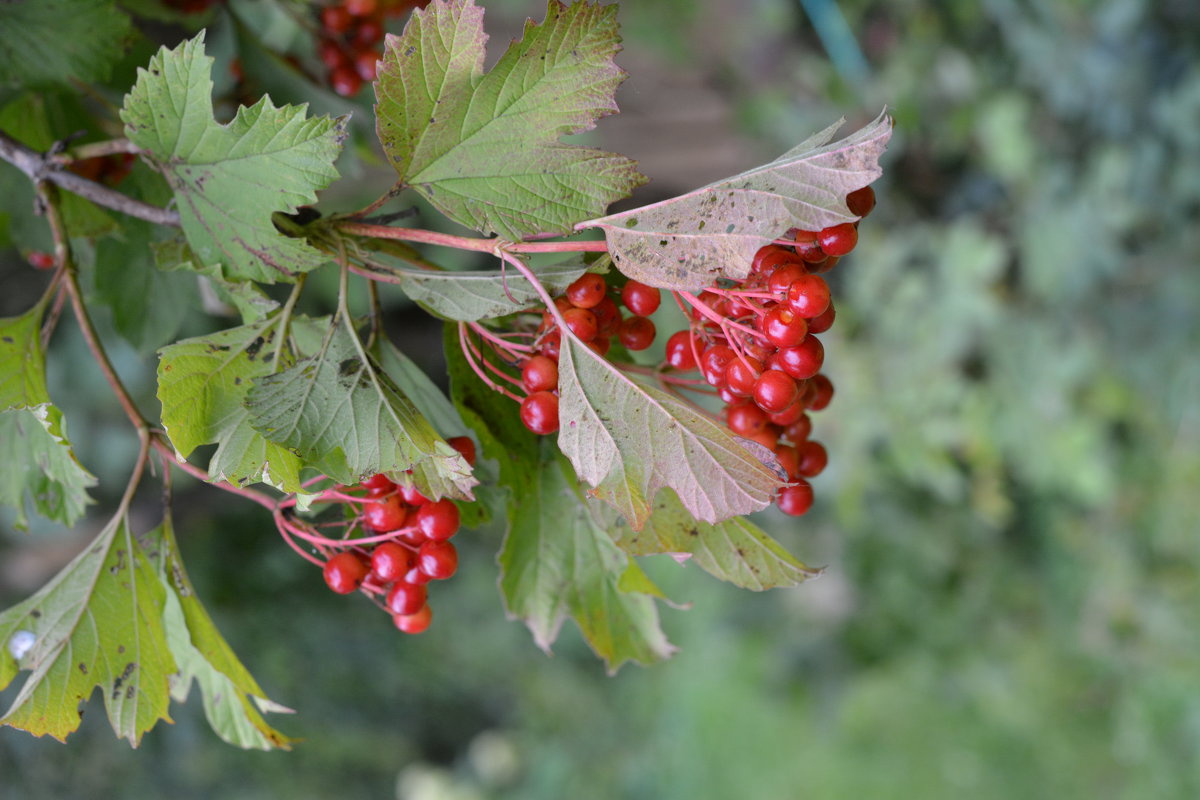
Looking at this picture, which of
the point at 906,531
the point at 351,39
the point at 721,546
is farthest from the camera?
the point at 906,531

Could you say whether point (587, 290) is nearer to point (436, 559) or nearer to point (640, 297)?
point (640, 297)

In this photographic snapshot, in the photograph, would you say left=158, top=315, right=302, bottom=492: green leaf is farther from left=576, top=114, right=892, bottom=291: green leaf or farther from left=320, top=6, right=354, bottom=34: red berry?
left=320, top=6, right=354, bottom=34: red berry

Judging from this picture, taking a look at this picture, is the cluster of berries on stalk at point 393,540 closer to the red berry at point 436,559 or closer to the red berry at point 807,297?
the red berry at point 436,559

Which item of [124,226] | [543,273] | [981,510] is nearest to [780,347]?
[543,273]

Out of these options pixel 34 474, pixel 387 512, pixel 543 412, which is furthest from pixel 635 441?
pixel 34 474

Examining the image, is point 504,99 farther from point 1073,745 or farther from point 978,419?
point 1073,745

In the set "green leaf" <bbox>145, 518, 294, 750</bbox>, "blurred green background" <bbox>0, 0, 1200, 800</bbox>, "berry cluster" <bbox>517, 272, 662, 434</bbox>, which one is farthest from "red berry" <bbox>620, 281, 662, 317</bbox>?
"blurred green background" <bbox>0, 0, 1200, 800</bbox>
